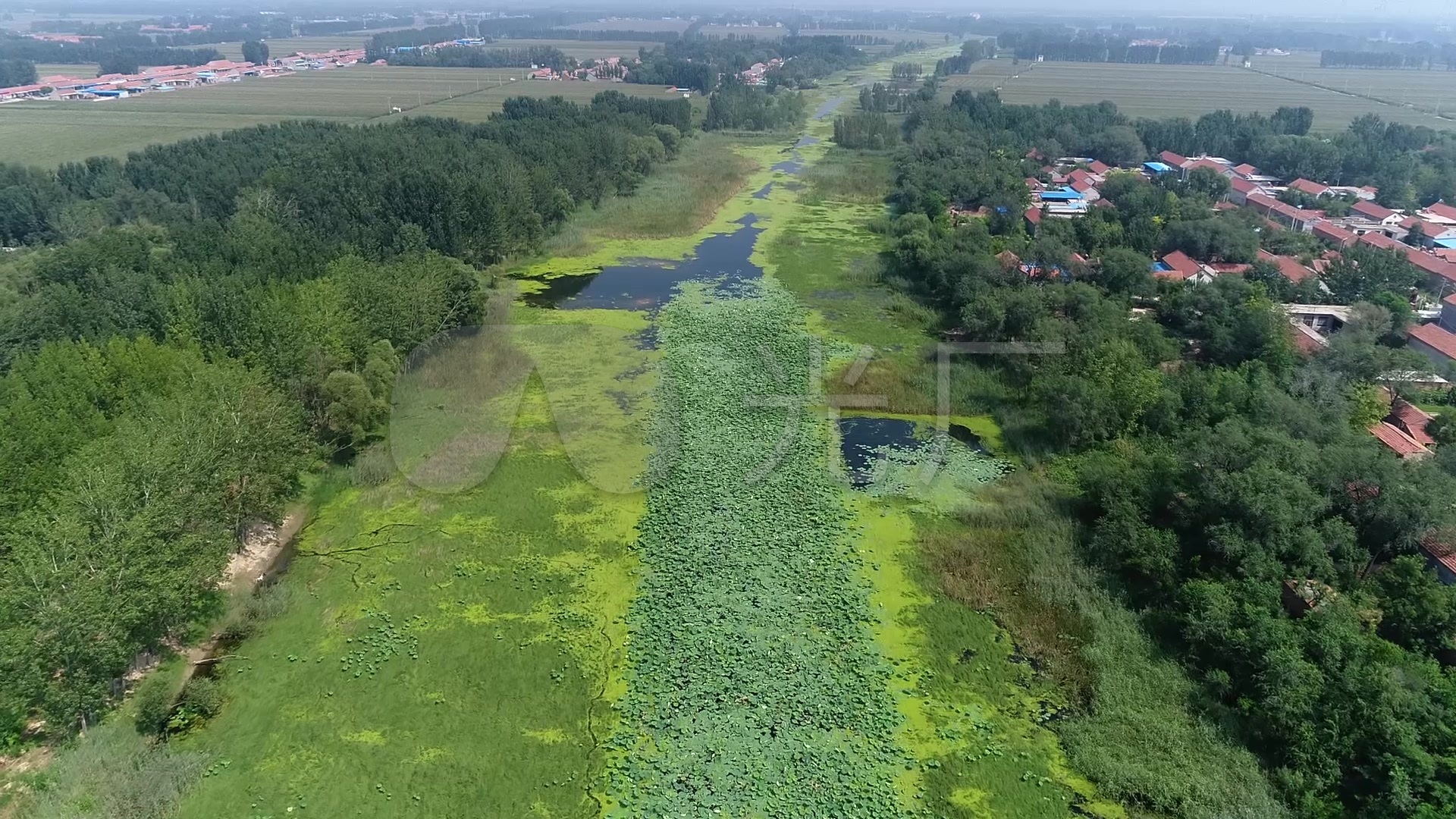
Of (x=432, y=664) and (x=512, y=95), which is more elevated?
(x=512, y=95)

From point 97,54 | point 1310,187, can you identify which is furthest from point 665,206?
point 97,54

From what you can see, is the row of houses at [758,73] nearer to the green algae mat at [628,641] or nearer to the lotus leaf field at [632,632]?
the lotus leaf field at [632,632]

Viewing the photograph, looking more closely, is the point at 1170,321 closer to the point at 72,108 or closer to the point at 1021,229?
the point at 1021,229

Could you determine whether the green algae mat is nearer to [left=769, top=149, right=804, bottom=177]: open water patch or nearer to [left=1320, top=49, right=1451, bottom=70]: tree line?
[left=769, top=149, right=804, bottom=177]: open water patch

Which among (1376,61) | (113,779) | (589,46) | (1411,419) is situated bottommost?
(113,779)

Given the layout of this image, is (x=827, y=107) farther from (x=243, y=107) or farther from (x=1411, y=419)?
(x=1411, y=419)

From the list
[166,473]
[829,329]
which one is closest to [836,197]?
[829,329]
